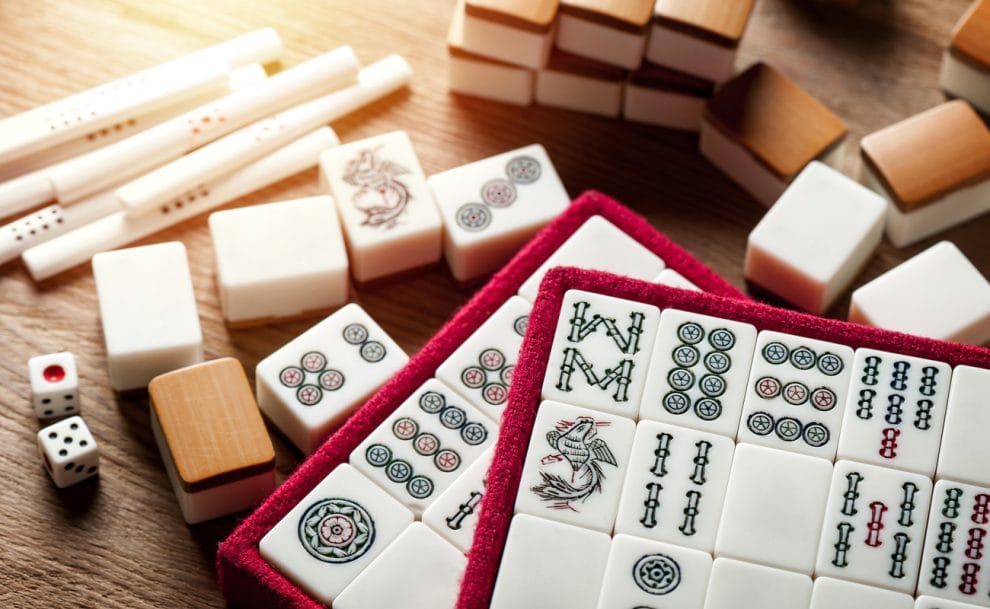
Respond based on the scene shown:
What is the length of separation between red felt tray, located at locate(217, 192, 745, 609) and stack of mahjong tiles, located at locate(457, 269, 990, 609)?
0.14 feet

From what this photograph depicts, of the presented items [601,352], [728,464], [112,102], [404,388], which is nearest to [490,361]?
[404,388]

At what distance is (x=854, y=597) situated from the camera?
109cm

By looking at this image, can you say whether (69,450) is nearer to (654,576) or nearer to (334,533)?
(334,533)

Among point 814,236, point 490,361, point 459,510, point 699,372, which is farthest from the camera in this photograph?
point 814,236

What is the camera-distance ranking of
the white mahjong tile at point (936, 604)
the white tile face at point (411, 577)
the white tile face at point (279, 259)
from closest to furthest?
1. the white mahjong tile at point (936, 604)
2. the white tile face at point (411, 577)
3. the white tile face at point (279, 259)

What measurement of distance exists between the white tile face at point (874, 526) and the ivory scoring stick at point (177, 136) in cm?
81

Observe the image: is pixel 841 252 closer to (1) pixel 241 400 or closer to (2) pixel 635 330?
(2) pixel 635 330

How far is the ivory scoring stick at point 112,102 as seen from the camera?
A: 1.55 meters

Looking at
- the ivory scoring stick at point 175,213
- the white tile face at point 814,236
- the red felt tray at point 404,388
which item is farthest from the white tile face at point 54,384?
the white tile face at point 814,236

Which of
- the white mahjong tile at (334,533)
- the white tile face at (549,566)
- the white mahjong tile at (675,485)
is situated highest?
the white mahjong tile at (675,485)

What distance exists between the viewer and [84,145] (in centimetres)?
158

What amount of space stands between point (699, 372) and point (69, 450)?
2.09 feet

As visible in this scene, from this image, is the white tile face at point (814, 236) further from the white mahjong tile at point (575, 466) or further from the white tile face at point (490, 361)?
the white mahjong tile at point (575, 466)

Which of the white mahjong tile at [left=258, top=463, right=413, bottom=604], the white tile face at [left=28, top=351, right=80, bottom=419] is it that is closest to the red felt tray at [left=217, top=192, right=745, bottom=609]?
the white mahjong tile at [left=258, top=463, right=413, bottom=604]
